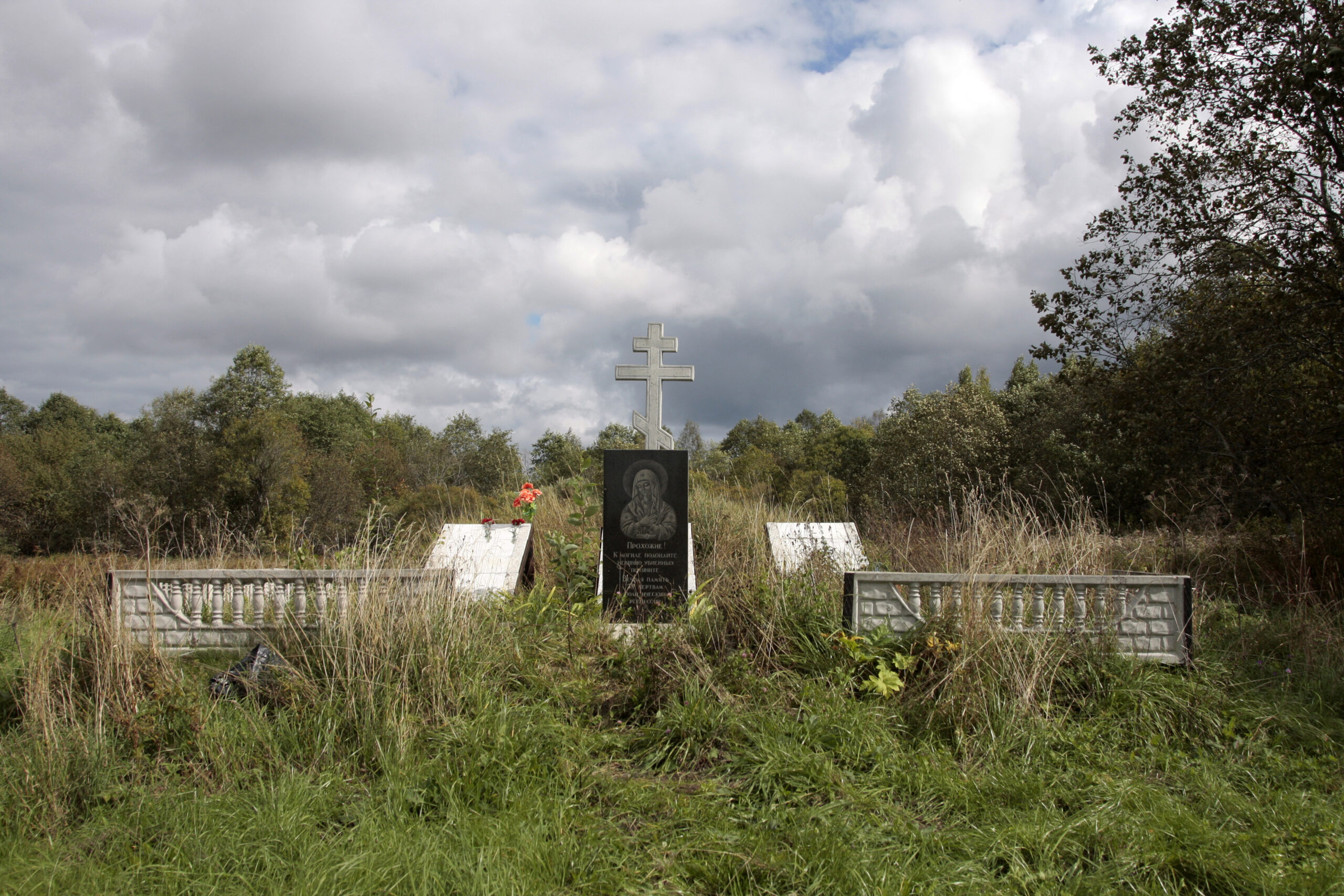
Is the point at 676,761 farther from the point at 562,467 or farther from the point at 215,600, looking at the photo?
the point at 562,467

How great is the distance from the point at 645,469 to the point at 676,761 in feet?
12.6

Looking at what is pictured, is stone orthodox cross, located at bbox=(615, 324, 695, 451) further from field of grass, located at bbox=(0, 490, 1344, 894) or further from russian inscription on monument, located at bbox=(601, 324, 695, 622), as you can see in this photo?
field of grass, located at bbox=(0, 490, 1344, 894)

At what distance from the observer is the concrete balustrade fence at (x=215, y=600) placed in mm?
5758

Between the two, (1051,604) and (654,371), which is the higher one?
(654,371)

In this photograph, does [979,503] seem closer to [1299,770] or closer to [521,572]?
[1299,770]

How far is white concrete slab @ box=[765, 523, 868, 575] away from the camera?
7469mm

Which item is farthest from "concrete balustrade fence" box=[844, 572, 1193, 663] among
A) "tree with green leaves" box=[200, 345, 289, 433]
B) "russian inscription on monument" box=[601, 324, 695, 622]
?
"tree with green leaves" box=[200, 345, 289, 433]

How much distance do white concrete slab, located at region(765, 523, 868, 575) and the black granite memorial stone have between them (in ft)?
3.26

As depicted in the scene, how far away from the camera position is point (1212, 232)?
35.7 ft

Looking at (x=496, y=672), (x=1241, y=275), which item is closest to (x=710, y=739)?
(x=496, y=672)

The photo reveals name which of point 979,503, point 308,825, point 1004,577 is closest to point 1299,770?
point 1004,577

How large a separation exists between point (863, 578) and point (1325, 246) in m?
9.11

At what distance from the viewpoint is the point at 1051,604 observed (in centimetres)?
546

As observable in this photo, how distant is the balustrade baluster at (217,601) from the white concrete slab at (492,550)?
7.44ft
